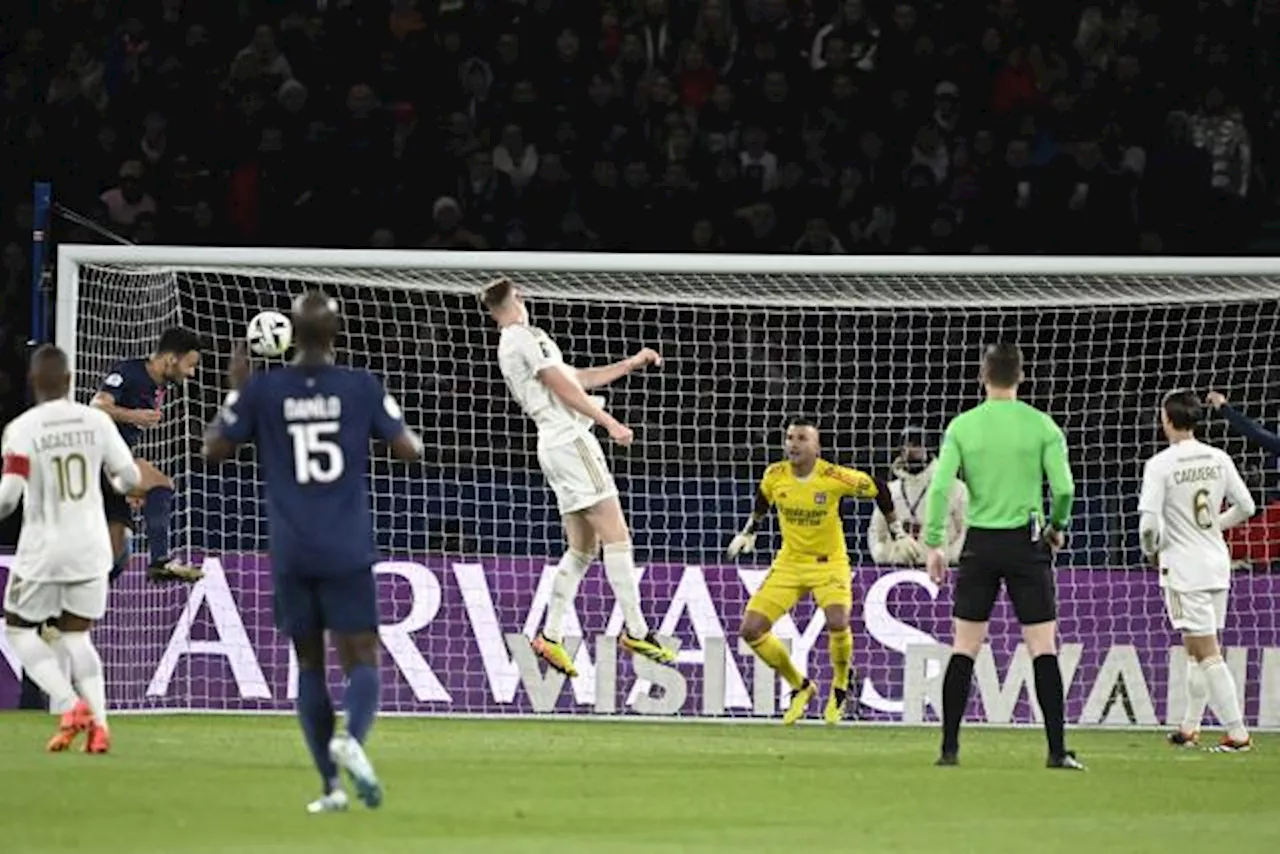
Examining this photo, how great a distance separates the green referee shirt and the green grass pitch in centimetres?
128

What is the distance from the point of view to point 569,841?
31.6 ft

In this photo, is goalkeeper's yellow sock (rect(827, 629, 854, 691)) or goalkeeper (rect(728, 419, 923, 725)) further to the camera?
goalkeeper's yellow sock (rect(827, 629, 854, 691))

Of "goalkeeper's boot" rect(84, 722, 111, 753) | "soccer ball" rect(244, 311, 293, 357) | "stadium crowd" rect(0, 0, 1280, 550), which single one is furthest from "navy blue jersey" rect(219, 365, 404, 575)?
"stadium crowd" rect(0, 0, 1280, 550)

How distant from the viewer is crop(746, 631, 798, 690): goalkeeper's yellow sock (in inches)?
701

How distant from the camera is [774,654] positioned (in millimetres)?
17828

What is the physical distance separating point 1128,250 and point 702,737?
299 inches

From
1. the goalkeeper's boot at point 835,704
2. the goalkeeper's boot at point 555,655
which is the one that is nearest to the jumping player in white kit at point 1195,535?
the goalkeeper's boot at point 835,704

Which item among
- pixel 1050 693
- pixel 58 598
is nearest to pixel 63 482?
pixel 58 598

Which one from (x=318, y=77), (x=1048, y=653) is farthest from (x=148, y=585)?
(x=1048, y=653)

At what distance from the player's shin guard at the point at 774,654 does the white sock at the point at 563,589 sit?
1.87 m

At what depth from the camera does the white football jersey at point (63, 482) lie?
13094 millimetres

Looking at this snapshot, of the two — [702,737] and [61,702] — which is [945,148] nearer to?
[702,737]

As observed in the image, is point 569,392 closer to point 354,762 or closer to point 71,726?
point 71,726

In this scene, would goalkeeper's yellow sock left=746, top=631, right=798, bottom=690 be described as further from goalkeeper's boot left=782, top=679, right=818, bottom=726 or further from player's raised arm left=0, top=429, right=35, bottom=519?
player's raised arm left=0, top=429, right=35, bottom=519
